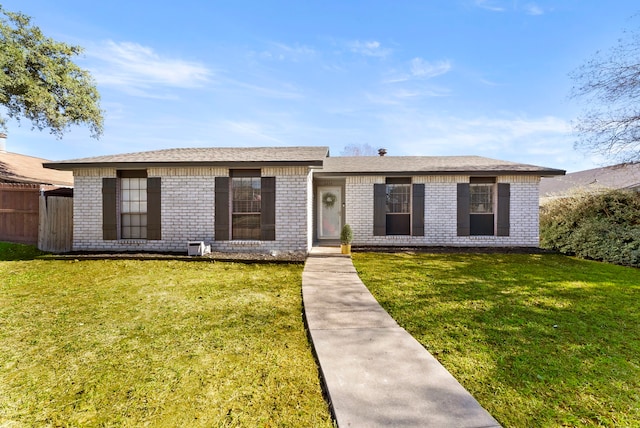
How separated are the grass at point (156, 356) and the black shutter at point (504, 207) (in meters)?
8.36

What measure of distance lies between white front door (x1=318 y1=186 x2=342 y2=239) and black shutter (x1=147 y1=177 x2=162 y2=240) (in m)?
5.62

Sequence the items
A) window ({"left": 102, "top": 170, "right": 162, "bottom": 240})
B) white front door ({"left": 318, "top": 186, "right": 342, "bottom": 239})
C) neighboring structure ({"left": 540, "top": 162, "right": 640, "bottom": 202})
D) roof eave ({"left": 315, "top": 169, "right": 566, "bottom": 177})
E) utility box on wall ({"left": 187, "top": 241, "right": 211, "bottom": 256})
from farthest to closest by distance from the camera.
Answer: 1. white front door ({"left": 318, "top": 186, "right": 342, "bottom": 239})
2. neighboring structure ({"left": 540, "top": 162, "right": 640, "bottom": 202})
3. roof eave ({"left": 315, "top": 169, "right": 566, "bottom": 177})
4. window ({"left": 102, "top": 170, "right": 162, "bottom": 240})
5. utility box on wall ({"left": 187, "top": 241, "right": 211, "bottom": 256})

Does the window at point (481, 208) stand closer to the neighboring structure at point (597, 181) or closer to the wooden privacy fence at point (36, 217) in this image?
the neighboring structure at point (597, 181)

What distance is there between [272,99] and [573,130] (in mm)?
12430

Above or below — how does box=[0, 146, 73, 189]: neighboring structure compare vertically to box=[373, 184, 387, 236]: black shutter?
above

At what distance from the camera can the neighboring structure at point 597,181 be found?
33.8 feet

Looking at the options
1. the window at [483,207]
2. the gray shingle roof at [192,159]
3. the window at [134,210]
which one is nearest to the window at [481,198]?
Result: the window at [483,207]

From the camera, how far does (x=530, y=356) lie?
9.71 ft

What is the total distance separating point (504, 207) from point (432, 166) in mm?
2861

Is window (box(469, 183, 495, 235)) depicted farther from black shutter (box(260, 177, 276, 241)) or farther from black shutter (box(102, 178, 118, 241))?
black shutter (box(102, 178, 118, 241))

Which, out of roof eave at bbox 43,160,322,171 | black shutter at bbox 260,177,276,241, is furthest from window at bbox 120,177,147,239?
black shutter at bbox 260,177,276,241

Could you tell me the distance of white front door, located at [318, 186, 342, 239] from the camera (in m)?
11.3

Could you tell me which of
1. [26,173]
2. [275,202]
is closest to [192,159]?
[275,202]

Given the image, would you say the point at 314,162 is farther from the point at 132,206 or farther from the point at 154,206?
the point at 132,206
